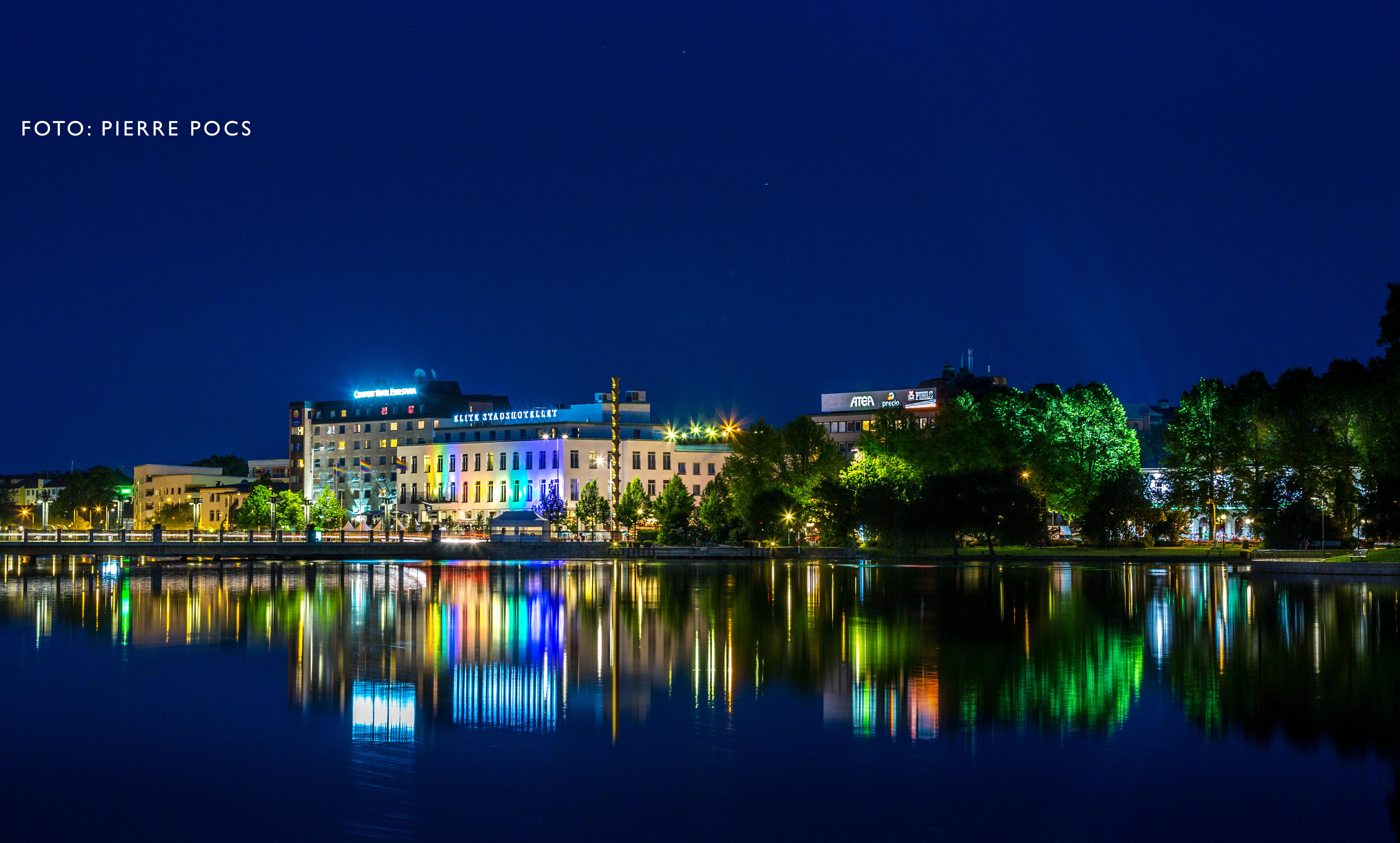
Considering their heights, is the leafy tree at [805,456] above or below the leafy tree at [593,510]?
above

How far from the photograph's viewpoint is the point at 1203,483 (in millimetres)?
96000

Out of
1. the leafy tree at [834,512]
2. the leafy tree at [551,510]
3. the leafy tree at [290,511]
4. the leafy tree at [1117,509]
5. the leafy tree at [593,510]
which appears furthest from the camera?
the leafy tree at [290,511]

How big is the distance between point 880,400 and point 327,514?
74496mm

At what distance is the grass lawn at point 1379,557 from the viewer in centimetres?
6238

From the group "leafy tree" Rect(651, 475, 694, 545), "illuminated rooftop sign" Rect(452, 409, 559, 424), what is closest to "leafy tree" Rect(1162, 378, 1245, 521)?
"leafy tree" Rect(651, 475, 694, 545)

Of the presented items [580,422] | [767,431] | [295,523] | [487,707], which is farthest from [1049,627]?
[295,523]

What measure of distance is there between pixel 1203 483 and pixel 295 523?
12223 cm

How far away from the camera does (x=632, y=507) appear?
14312 cm

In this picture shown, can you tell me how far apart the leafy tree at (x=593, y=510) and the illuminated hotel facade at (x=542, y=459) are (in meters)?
8.59

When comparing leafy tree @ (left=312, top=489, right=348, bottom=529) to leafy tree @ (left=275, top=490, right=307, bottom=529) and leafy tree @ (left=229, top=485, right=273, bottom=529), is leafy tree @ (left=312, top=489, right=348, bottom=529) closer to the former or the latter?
leafy tree @ (left=275, top=490, right=307, bottom=529)

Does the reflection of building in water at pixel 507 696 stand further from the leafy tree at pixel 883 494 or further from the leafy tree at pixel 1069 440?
the leafy tree at pixel 1069 440

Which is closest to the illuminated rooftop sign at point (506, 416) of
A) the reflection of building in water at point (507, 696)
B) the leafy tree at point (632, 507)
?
the leafy tree at point (632, 507)

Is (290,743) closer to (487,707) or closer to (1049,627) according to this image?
(487,707)

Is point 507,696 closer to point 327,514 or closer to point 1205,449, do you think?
point 1205,449
